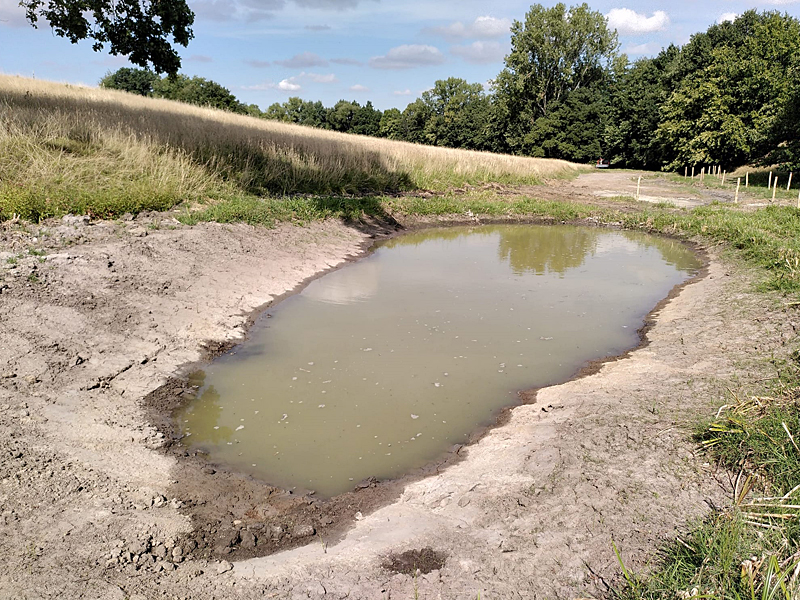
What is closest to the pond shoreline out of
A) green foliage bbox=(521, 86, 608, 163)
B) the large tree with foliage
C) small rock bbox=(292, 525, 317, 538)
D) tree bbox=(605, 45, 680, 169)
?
small rock bbox=(292, 525, 317, 538)

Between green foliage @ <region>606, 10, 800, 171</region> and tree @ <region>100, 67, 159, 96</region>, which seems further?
tree @ <region>100, 67, 159, 96</region>

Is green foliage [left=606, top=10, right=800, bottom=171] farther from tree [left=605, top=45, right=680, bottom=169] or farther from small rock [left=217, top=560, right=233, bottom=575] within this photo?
small rock [left=217, top=560, right=233, bottom=575]

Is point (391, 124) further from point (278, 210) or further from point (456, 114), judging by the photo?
point (278, 210)

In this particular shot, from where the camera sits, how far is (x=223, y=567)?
10.3ft

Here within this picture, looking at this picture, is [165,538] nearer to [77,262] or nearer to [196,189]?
[77,262]

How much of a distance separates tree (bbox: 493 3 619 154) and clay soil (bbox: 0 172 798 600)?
6686 centimetres

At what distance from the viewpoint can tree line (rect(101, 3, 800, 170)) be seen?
37.2m

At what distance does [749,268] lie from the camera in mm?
9969

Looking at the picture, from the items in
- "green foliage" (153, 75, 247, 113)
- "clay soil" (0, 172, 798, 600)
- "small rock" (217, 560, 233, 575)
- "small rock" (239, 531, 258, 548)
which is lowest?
"small rock" (239, 531, 258, 548)

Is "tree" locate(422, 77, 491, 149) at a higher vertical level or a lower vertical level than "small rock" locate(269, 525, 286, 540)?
higher

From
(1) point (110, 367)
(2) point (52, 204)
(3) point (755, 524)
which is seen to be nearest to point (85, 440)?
(1) point (110, 367)

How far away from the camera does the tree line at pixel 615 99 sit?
37188mm

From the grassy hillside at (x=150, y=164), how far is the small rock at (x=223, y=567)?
24.9ft

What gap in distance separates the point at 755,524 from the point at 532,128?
227ft
